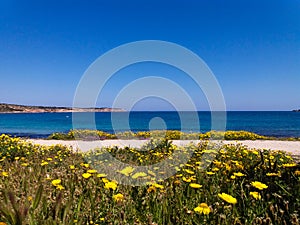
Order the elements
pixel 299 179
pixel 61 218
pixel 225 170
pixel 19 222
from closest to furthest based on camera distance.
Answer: pixel 19 222 < pixel 61 218 < pixel 299 179 < pixel 225 170

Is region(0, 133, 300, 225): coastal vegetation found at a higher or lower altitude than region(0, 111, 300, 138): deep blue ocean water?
higher

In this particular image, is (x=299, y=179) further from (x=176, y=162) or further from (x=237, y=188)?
(x=176, y=162)

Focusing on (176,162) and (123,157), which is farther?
(123,157)

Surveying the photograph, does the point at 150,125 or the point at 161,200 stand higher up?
the point at 161,200

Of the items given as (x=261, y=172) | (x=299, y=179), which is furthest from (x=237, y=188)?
(x=299, y=179)

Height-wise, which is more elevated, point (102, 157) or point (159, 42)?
point (159, 42)

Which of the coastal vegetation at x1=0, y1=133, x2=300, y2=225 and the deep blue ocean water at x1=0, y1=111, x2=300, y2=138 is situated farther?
the deep blue ocean water at x1=0, y1=111, x2=300, y2=138

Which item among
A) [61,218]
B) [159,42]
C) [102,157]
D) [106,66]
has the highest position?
[159,42]

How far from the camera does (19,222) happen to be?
153 cm

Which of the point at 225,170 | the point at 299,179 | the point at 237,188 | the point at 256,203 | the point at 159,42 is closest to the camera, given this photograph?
the point at 256,203

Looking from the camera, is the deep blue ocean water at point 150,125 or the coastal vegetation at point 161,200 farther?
the deep blue ocean water at point 150,125

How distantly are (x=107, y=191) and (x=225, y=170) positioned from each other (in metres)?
1.68

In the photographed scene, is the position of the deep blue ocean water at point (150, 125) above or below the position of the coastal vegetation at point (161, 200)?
below

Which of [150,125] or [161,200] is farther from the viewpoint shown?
[150,125]
